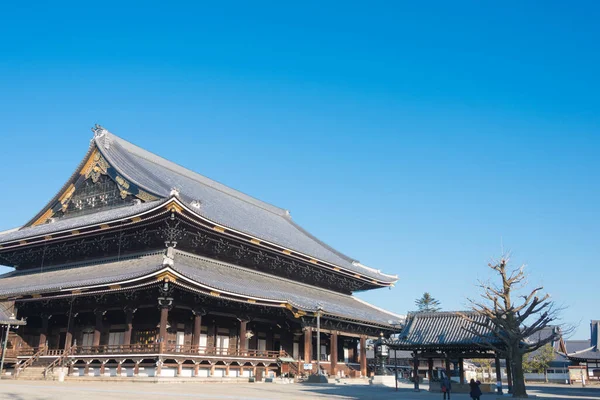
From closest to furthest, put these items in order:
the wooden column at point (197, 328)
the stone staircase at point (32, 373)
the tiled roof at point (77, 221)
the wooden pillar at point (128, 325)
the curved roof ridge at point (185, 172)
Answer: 1. the stone staircase at point (32, 373)
2. the wooden pillar at point (128, 325)
3. the wooden column at point (197, 328)
4. the tiled roof at point (77, 221)
5. the curved roof ridge at point (185, 172)

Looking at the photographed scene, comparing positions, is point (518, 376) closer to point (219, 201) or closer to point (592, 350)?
point (219, 201)

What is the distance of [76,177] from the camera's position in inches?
1826

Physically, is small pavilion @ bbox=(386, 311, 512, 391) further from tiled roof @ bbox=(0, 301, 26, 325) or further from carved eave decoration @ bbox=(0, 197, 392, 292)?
tiled roof @ bbox=(0, 301, 26, 325)

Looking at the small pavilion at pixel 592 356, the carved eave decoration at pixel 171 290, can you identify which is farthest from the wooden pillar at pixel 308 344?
the small pavilion at pixel 592 356

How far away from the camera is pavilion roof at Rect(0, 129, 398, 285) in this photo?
137 feet

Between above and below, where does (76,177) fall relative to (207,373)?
above

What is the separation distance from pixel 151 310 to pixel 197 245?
586 cm

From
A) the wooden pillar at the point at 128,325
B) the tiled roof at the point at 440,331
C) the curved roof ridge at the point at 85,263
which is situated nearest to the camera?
the wooden pillar at the point at 128,325

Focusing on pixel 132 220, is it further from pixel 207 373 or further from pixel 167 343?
pixel 207 373

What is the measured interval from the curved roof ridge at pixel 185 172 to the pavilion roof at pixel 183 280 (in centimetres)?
1089

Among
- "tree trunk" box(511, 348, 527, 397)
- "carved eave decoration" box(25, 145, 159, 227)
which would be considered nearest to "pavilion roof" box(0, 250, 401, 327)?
"carved eave decoration" box(25, 145, 159, 227)

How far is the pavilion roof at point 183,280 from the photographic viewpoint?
3294cm

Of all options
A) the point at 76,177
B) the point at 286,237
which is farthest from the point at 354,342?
the point at 76,177

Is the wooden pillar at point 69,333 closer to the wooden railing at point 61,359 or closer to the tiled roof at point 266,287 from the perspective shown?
the wooden railing at point 61,359
